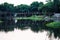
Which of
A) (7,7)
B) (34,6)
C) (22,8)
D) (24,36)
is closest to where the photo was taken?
(24,36)

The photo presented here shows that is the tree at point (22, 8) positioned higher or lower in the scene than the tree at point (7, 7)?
lower

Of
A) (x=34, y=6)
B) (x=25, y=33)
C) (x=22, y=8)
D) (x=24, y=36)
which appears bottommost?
(x=22, y=8)

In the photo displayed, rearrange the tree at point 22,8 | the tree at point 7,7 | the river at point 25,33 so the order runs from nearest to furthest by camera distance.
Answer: the river at point 25,33 < the tree at point 7,7 < the tree at point 22,8

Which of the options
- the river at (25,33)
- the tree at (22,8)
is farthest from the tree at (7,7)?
the river at (25,33)

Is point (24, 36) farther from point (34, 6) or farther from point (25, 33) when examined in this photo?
point (34, 6)

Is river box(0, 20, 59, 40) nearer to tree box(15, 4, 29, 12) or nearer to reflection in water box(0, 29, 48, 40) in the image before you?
reflection in water box(0, 29, 48, 40)

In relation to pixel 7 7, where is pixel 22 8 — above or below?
below

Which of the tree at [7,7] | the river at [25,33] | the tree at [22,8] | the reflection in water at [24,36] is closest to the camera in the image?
the reflection in water at [24,36]

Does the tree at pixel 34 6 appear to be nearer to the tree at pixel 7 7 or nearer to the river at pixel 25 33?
the tree at pixel 7 7

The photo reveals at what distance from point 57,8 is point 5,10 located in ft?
63.5

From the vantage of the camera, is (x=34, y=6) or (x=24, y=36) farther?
(x=34, y=6)

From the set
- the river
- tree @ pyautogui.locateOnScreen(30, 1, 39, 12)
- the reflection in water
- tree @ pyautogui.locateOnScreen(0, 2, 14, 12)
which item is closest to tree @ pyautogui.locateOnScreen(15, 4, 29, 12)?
tree @ pyautogui.locateOnScreen(30, 1, 39, 12)

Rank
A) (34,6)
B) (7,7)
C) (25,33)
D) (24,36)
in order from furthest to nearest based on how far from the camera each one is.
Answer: (34,6)
(7,7)
(25,33)
(24,36)

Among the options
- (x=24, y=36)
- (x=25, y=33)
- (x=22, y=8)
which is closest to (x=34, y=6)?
(x=22, y=8)
